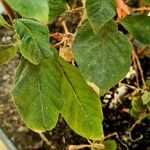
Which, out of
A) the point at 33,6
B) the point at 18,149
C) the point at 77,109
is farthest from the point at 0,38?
the point at 33,6

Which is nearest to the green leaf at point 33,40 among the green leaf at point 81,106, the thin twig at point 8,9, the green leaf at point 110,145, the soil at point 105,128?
the thin twig at point 8,9

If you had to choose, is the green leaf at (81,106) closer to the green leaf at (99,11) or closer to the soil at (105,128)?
the green leaf at (99,11)

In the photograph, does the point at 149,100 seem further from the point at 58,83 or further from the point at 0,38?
the point at 0,38

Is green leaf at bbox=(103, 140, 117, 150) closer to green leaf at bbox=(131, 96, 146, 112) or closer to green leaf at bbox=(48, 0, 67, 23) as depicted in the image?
green leaf at bbox=(131, 96, 146, 112)

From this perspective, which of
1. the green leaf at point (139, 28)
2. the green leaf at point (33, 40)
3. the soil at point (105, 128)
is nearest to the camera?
the green leaf at point (33, 40)

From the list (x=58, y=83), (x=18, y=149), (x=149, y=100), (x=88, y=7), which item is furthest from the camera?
(x=18, y=149)

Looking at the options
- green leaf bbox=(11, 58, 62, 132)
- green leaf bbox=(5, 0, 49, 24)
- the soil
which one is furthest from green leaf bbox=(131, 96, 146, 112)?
green leaf bbox=(5, 0, 49, 24)

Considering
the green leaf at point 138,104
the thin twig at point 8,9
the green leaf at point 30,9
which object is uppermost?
the green leaf at point 30,9
